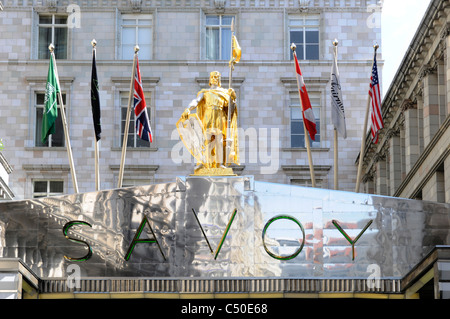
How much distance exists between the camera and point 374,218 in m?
41.8

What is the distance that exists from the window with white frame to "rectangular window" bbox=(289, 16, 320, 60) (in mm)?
7695

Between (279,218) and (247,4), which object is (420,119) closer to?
(247,4)

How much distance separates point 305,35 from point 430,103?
59.7 feet

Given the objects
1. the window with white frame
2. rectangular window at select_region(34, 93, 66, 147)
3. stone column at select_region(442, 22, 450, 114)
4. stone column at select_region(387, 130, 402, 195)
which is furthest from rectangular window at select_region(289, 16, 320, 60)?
stone column at select_region(442, 22, 450, 114)

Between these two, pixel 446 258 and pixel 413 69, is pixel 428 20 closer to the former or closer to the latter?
pixel 413 69

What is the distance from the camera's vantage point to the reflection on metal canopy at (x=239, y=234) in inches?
1636

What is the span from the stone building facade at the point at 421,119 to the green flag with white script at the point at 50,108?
15.2 m

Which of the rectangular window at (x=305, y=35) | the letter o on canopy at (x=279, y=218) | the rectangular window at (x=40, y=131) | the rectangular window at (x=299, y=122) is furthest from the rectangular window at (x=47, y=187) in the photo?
the letter o on canopy at (x=279, y=218)

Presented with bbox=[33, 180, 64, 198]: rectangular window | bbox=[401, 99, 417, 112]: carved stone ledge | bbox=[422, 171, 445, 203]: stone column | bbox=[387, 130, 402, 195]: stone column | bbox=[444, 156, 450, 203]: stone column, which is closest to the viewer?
bbox=[444, 156, 450, 203]: stone column

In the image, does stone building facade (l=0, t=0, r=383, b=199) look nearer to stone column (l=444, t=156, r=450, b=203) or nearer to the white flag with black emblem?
stone column (l=444, t=156, r=450, b=203)

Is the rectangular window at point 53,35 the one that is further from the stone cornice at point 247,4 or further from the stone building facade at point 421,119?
the stone building facade at point 421,119

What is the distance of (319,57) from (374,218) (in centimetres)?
3492

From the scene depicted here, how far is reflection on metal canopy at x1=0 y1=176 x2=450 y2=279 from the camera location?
41.6 m
